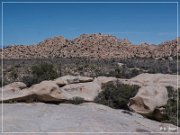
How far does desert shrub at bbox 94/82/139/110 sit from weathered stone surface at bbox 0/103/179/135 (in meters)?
2.96

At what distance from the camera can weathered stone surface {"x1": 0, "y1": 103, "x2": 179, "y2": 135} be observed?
9859mm

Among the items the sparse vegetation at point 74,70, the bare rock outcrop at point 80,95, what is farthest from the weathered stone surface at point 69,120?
the sparse vegetation at point 74,70

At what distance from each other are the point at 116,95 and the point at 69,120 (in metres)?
6.09

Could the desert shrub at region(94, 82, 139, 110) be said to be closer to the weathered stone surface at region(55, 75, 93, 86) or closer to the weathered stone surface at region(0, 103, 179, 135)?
the weathered stone surface at region(55, 75, 93, 86)

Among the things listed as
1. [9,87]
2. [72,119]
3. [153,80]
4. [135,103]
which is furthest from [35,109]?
[153,80]

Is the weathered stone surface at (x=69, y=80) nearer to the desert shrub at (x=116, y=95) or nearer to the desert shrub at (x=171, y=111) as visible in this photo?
the desert shrub at (x=116, y=95)

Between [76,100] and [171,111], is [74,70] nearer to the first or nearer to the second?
[76,100]

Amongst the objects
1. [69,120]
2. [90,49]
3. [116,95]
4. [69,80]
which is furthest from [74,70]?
[90,49]

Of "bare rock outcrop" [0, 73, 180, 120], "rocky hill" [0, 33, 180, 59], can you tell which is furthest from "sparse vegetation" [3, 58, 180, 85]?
"rocky hill" [0, 33, 180, 59]

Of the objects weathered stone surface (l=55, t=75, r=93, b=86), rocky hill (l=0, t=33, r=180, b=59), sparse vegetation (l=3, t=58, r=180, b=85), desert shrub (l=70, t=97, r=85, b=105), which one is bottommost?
desert shrub (l=70, t=97, r=85, b=105)

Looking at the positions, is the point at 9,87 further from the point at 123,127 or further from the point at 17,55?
the point at 17,55

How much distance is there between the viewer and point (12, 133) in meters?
9.01

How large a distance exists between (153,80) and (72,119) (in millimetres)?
9654

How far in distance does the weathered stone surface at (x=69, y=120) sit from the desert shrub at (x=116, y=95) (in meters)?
2.96
